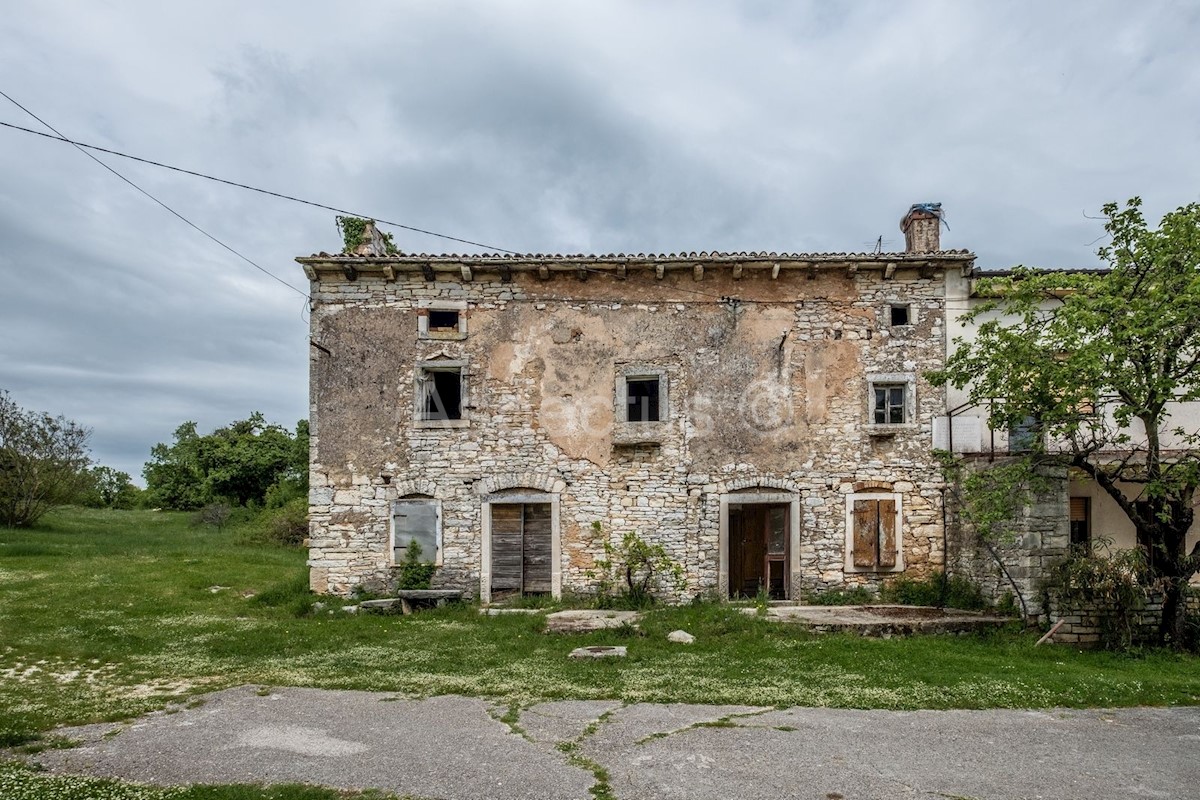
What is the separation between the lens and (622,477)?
13094 millimetres

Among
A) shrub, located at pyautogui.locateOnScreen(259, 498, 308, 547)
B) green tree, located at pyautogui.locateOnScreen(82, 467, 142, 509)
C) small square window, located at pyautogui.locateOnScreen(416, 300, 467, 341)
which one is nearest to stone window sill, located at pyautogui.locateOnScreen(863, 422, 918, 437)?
small square window, located at pyautogui.locateOnScreen(416, 300, 467, 341)

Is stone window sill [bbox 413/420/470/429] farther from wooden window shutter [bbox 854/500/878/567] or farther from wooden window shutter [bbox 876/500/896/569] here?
wooden window shutter [bbox 876/500/896/569]

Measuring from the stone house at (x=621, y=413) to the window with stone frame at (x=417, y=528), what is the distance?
0.04m

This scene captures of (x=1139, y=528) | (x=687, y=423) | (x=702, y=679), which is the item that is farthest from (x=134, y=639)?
(x=1139, y=528)

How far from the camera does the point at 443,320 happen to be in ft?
Answer: 44.7

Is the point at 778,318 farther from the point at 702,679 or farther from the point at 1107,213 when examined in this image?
the point at 702,679

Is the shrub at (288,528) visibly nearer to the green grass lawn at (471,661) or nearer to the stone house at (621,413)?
the green grass lawn at (471,661)

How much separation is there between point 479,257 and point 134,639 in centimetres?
843

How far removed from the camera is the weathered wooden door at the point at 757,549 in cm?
1343

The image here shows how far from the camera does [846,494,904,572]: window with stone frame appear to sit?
42.0ft

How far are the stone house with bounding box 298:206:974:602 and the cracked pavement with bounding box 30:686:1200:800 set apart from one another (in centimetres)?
566

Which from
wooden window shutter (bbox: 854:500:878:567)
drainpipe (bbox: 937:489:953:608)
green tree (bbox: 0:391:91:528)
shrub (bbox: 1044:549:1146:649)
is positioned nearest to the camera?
shrub (bbox: 1044:549:1146:649)

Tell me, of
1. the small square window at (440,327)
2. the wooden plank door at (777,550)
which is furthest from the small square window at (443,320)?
the wooden plank door at (777,550)

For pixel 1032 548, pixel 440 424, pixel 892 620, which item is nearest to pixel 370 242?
pixel 440 424
